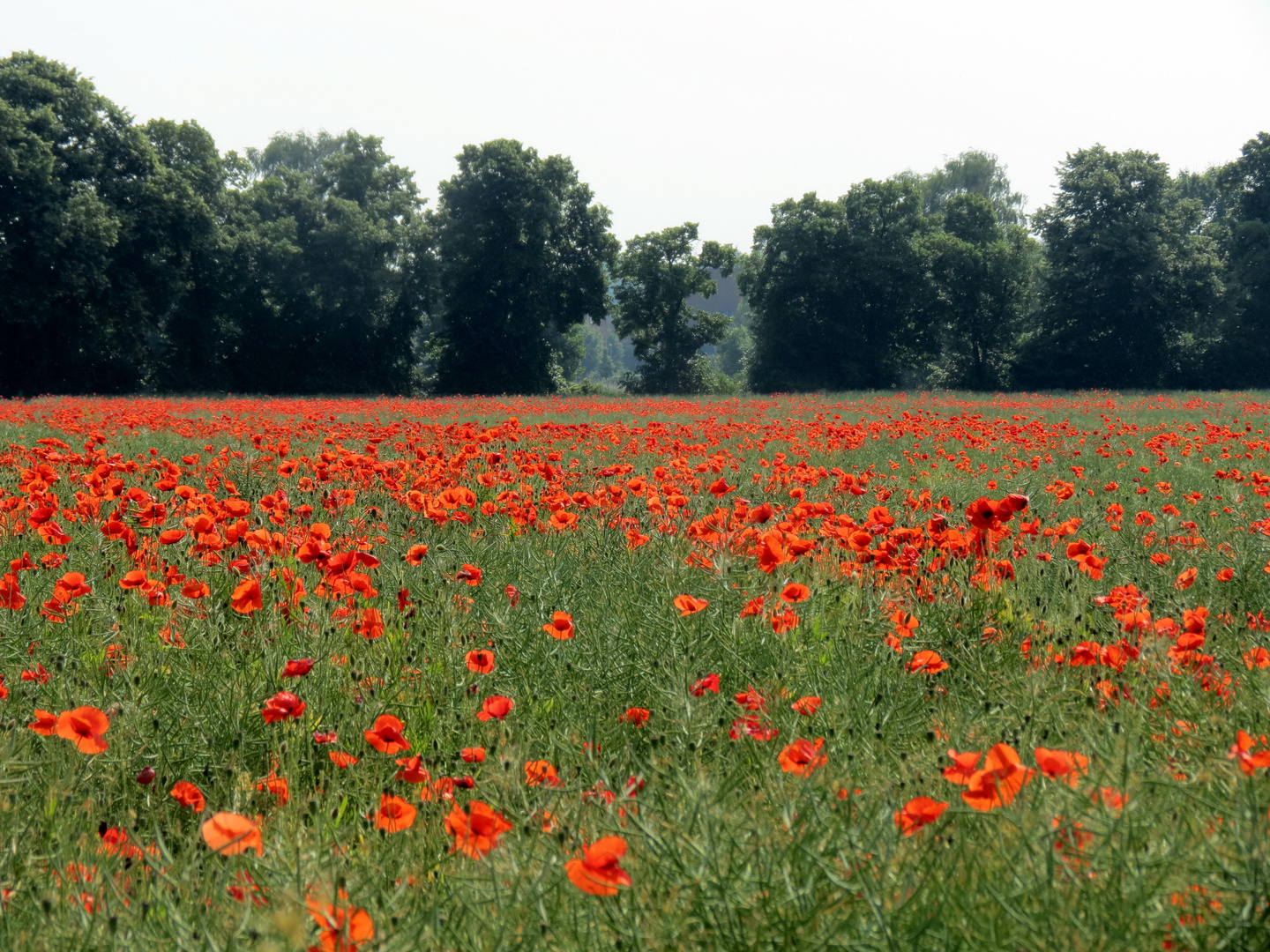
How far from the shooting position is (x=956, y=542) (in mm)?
3168

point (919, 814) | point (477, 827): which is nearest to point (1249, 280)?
point (919, 814)

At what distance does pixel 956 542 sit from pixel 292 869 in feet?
7.73

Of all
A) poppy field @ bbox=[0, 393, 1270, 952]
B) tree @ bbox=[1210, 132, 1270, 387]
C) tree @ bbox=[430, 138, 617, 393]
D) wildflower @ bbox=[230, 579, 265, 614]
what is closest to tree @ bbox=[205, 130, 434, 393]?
tree @ bbox=[430, 138, 617, 393]

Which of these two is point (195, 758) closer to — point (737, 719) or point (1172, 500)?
point (737, 719)

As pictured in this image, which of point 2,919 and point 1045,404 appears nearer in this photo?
point 2,919

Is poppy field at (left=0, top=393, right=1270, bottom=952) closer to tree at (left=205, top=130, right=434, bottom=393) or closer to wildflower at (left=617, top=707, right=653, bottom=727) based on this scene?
wildflower at (left=617, top=707, right=653, bottom=727)

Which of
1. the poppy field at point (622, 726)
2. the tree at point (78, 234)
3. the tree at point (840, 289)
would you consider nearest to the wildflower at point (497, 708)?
the poppy field at point (622, 726)

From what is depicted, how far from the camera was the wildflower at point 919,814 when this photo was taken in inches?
52.1

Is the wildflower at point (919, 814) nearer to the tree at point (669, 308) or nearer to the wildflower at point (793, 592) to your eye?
the wildflower at point (793, 592)

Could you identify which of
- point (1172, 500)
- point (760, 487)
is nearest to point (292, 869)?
point (760, 487)

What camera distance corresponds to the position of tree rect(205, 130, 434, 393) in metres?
37.8

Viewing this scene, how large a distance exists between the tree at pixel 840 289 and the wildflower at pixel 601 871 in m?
43.8

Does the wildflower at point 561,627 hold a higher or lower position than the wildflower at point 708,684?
higher

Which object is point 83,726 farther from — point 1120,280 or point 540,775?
point 1120,280
